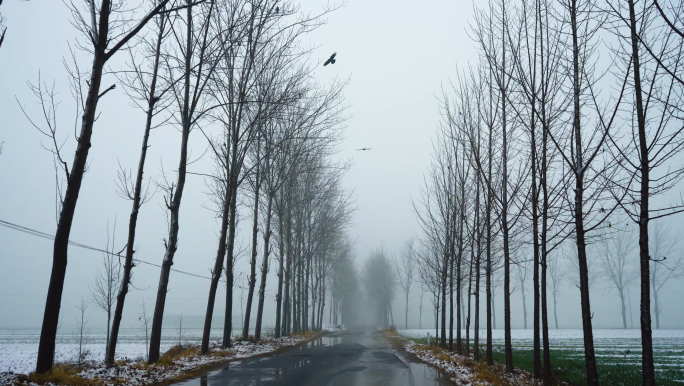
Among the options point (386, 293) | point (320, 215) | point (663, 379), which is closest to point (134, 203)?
point (663, 379)

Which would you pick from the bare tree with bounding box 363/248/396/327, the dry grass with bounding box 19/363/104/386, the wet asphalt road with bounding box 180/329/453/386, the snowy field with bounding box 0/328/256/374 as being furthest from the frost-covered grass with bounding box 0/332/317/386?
the bare tree with bounding box 363/248/396/327

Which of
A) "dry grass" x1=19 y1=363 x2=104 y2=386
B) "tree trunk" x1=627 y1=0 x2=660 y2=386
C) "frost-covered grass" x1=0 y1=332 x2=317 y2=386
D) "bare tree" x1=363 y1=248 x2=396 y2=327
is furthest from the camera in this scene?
"bare tree" x1=363 y1=248 x2=396 y2=327

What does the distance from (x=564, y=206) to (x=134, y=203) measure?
12.0 m

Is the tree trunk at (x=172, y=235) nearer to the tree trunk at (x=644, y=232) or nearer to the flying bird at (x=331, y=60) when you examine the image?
the flying bird at (x=331, y=60)

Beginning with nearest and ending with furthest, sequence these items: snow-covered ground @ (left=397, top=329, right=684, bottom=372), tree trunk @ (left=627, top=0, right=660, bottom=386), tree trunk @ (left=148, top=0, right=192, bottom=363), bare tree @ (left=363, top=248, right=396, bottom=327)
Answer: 1. tree trunk @ (left=627, top=0, right=660, bottom=386)
2. tree trunk @ (left=148, top=0, right=192, bottom=363)
3. snow-covered ground @ (left=397, top=329, right=684, bottom=372)
4. bare tree @ (left=363, top=248, right=396, bottom=327)

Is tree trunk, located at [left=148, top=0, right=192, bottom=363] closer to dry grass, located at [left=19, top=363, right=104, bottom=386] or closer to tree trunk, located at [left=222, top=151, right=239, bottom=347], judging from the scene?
tree trunk, located at [left=222, top=151, right=239, bottom=347]

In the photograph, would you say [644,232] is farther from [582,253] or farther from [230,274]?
[230,274]

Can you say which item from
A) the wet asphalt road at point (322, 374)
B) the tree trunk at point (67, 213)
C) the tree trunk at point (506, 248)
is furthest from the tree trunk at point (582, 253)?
the tree trunk at point (67, 213)

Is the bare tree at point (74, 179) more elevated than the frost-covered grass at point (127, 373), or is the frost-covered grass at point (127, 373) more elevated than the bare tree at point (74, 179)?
the bare tree at point (74, 179)

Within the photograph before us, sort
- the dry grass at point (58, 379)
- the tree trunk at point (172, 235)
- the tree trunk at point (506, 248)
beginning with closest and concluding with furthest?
1. the dry grass at point (58, 379)
2. the tree trunk at point (506, 248)
3. the tree trunk at point (172, 235)

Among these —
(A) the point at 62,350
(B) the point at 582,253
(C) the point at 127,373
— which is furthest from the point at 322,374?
(A) the point at 62,350

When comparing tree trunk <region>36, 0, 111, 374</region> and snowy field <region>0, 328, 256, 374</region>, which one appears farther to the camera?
snowy field <region>0, 328, 256, 374</region>

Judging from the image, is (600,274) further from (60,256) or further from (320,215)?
(60,256)

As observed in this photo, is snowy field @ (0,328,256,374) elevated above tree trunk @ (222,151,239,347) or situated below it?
below
